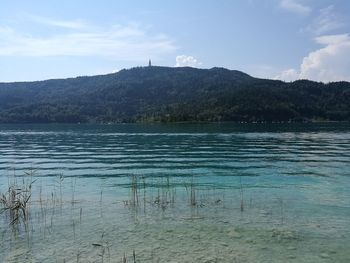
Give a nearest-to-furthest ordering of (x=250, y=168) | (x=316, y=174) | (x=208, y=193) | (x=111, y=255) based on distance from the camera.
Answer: (x=111, y=255) < (x=208, y=193) < (x=316, y=174) < (x=250, y=168)

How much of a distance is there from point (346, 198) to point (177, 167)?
20193 millimetres

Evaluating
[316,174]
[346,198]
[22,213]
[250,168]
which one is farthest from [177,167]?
[22,213]

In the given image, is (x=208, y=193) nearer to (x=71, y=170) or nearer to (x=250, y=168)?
(x=250, y=168)

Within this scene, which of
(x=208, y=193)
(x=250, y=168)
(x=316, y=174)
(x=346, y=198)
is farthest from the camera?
(x=250, y=168)

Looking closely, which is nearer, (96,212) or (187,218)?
(187,218)

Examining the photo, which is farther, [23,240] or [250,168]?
[250,168]

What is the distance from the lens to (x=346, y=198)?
26484 millimetres

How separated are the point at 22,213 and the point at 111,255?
27.5 ft

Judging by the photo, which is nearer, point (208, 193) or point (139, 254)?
point (139, 254)

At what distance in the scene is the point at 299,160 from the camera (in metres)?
50.5

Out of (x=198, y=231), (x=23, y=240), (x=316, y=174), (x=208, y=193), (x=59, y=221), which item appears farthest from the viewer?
(x=316, y=174)

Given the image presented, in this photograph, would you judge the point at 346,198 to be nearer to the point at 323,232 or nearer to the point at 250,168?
the point at 323,232

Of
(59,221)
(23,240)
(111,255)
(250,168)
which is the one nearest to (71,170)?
(250,168)

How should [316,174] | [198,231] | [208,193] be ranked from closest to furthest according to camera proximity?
[198,231], [208,193], [316,174]
